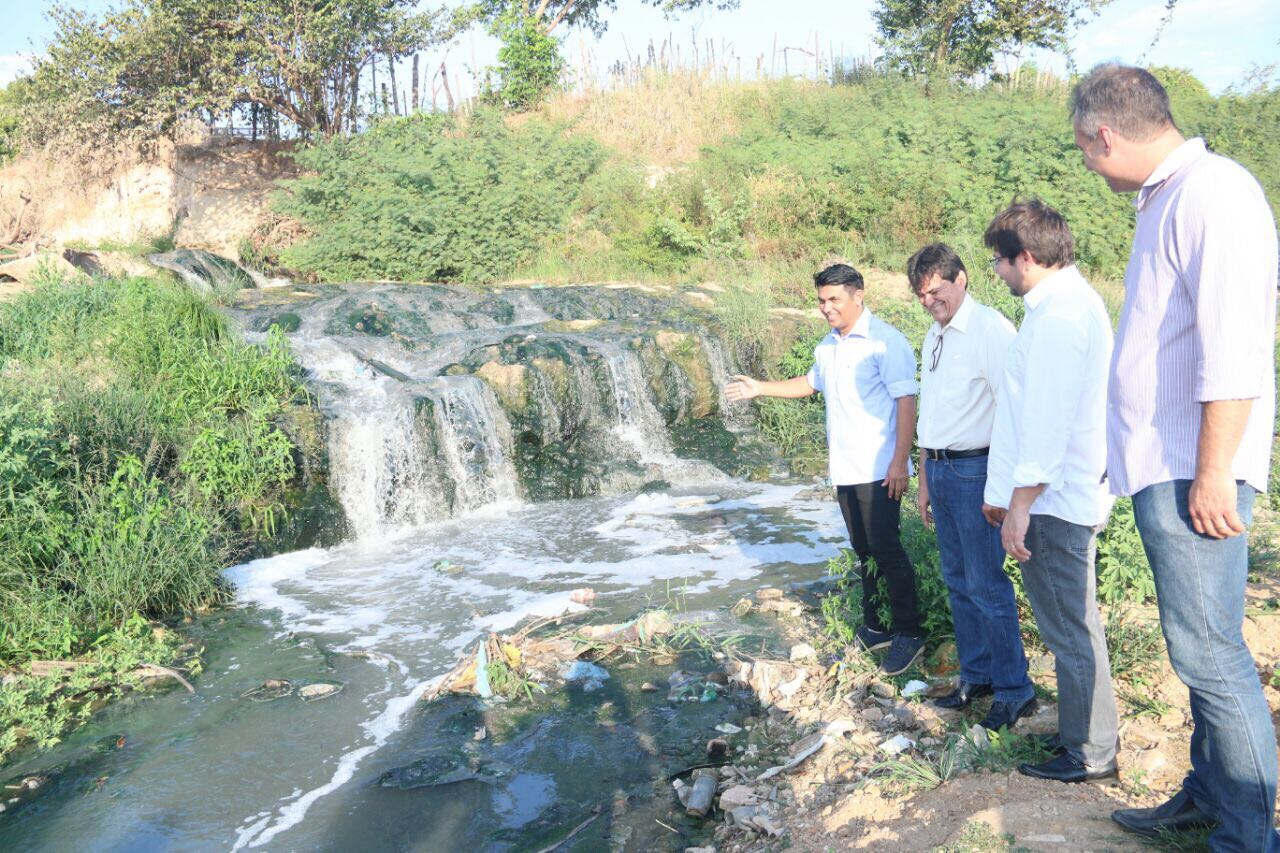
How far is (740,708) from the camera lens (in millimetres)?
4355

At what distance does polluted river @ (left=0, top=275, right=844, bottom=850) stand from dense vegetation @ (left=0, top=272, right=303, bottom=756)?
39 centimetres

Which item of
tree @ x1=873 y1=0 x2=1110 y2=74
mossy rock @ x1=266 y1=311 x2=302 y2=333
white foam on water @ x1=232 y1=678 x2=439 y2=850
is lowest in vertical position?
white foam on water @ x1=232 y1=678 x2=439 y2=850

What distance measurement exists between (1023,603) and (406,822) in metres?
2.83

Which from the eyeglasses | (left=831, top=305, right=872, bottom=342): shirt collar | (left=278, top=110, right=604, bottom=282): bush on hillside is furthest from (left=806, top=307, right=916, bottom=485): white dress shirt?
(left=278, top=110, right=604, bottom=282): bush on hillside

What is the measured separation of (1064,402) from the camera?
2.77 m

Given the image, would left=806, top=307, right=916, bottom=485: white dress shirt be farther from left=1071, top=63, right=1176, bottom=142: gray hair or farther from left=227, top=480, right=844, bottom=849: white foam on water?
left=227, top=480, right=844, bottom=849: white foam on water

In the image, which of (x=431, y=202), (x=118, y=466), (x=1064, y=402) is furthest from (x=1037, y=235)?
(x=431, y=202)

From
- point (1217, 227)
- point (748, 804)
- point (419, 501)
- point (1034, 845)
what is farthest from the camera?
point (419, 501)

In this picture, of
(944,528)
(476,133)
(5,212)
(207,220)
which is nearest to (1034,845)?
(944,528)

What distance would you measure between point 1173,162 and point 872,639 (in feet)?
9.17

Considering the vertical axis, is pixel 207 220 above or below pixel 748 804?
above

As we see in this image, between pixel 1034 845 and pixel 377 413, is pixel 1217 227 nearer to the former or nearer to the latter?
pixel 1034 845

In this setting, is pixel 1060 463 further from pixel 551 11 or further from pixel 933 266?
pixel 551 11

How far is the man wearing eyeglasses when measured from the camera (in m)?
3.46
